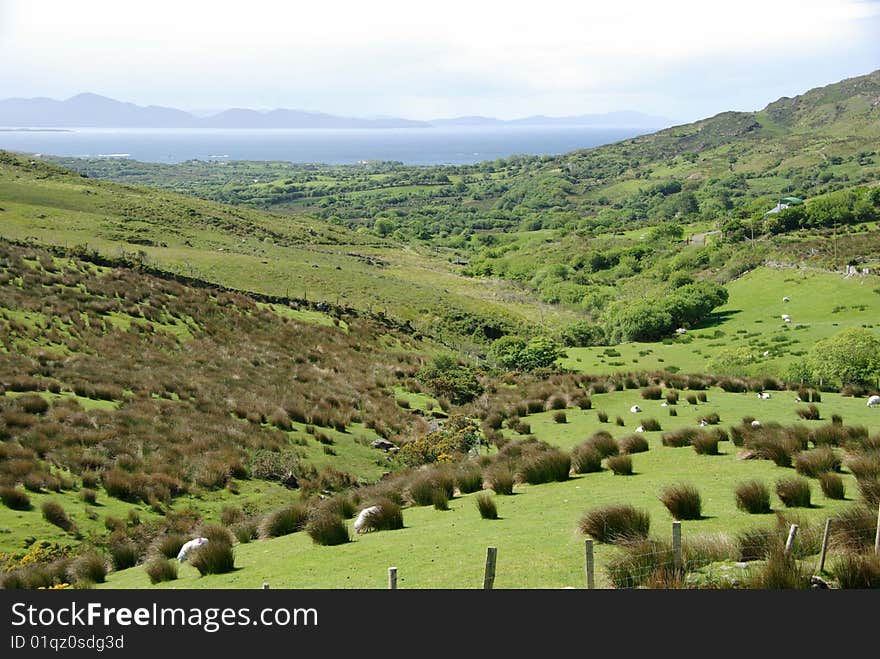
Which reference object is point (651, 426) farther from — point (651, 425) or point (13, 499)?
point (13, 499)

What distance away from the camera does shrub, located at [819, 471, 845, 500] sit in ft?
31.3

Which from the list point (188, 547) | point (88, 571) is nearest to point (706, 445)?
point (188, 547)

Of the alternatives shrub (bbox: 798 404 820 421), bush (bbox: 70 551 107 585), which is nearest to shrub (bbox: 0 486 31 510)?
bush (bbox: 70 551 107 585)

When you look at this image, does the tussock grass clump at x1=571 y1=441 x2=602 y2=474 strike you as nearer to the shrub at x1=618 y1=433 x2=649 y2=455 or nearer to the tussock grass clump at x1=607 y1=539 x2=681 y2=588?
the shrub at x1=618 y1=433 x2=649 y2=455

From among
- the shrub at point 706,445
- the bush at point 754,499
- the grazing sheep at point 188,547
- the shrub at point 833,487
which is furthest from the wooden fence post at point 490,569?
the shrub at point 706,445

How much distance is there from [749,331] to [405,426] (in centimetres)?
3232

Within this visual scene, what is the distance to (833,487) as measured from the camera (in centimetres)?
956

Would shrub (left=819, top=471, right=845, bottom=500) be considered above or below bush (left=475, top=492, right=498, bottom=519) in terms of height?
above

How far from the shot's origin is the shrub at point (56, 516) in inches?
483

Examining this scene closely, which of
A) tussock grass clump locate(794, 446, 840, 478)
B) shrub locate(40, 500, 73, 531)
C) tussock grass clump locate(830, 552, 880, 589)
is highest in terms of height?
tussock grass clump locate(830, 552, 880, 589)

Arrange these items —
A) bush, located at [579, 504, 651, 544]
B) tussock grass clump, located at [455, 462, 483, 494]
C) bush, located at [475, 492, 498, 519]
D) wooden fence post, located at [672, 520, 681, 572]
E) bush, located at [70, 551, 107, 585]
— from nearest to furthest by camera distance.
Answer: wooden fence post, located at [672, 520, 681, 572], bush, located at [579, 504, 651, 544], bush, located at [70, 551, 107, 585], bush, located at [475, 492, 498, 519], tussock grass clump, located at [455, 462, 483, 494]

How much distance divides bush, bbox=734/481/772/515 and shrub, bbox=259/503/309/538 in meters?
7.18

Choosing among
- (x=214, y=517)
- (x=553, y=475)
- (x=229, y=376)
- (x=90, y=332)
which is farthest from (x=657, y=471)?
(x=90, y=332)

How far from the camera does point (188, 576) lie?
9.40 metres
